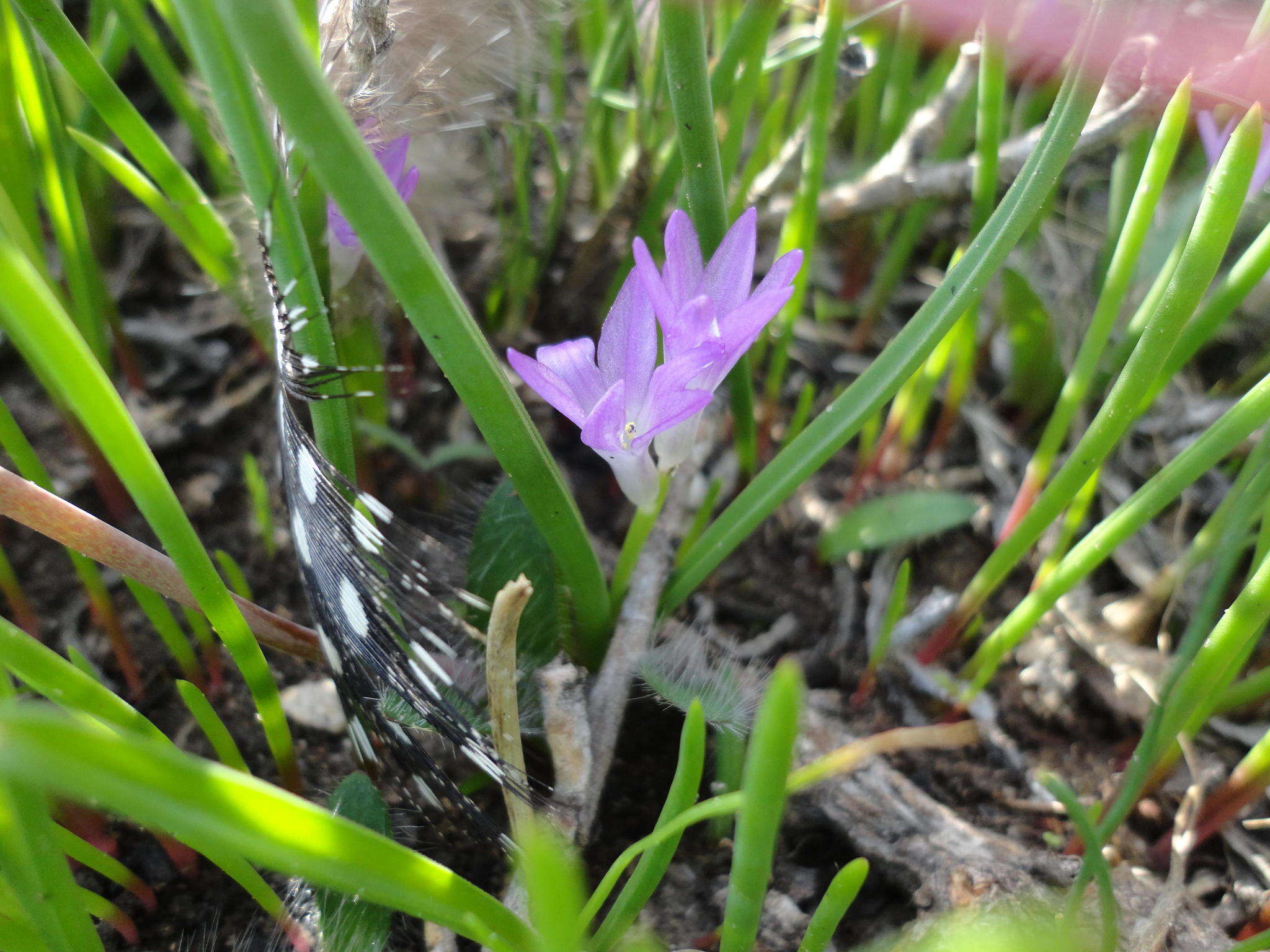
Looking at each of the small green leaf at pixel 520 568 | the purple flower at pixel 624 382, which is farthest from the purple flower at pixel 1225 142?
the small green leaf at pixel 520 568

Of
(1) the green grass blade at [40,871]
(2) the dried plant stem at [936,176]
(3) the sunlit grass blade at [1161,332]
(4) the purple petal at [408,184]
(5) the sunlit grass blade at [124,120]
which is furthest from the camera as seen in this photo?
(2) the dried plant stem at [936,176]

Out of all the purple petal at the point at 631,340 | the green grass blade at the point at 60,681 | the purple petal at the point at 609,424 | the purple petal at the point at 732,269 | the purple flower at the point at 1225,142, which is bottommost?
the green grass blade at the point at 60,681

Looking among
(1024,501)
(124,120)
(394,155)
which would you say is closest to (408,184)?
(394,155)

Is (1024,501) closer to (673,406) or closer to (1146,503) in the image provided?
(1146,503)

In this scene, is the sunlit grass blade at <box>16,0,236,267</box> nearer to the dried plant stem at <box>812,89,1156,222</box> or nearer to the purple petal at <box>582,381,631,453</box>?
the purple petal at <box>582,381,631,453</box>

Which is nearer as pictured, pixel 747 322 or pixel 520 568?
pixel 747 322

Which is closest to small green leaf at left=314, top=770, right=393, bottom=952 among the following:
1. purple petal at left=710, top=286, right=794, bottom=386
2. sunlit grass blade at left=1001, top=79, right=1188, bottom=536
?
purple petal at left=710, top=286, right=794, bottom=386

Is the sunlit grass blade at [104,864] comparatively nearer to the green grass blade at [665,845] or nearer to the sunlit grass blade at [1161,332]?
the green grass blade at [665,845]
